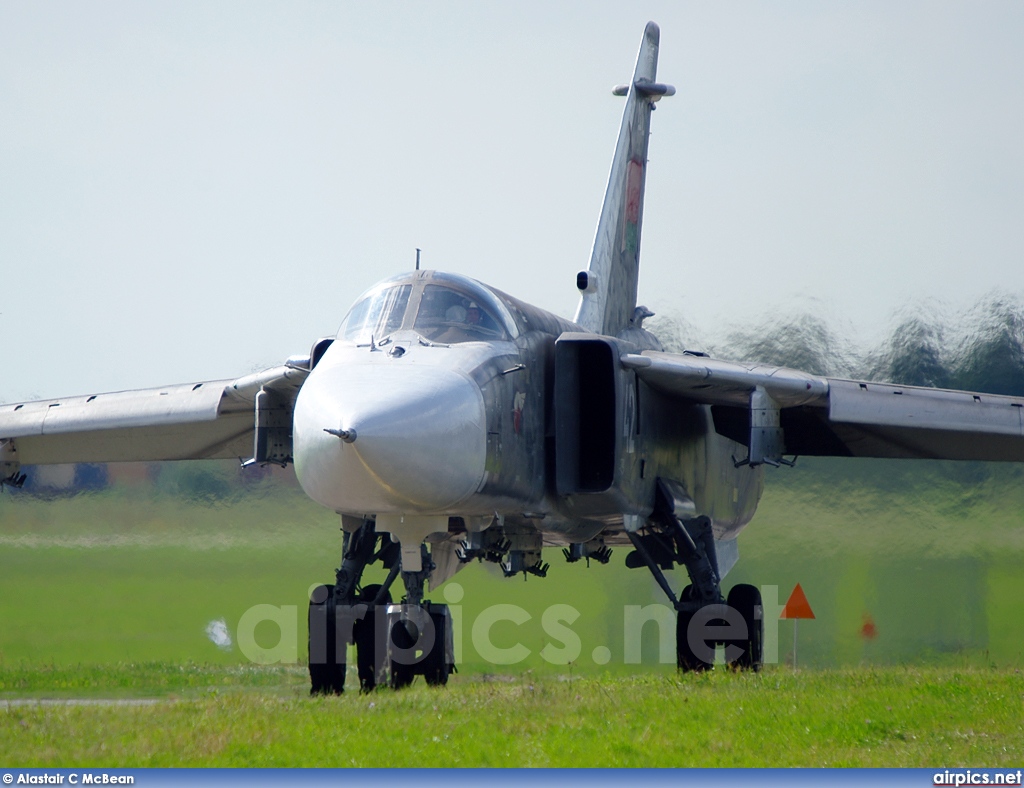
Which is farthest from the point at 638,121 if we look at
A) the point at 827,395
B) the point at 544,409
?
the point at 544,409

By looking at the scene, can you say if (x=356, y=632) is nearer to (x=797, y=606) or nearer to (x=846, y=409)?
(x=846, y=409)

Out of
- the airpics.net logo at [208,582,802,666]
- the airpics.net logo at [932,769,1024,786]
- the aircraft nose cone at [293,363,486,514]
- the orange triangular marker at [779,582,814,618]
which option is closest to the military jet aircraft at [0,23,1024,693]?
the aircraft nose cone at [293,363,486,514]

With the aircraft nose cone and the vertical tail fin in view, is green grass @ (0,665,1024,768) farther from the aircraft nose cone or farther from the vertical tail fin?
the vertical tail fin

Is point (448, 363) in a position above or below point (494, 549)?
above

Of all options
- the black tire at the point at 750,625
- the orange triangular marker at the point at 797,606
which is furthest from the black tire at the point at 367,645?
the orange triangular marker at the point at 797,606

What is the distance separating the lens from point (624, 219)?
14703 millimetres

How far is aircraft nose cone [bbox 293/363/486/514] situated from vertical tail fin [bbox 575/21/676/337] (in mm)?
4657

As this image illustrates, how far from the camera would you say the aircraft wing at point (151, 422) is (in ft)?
36.1

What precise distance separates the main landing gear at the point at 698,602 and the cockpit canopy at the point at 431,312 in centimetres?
272

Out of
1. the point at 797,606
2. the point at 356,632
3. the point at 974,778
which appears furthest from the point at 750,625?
the point at 974,778

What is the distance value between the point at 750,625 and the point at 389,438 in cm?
590

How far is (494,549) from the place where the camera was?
10.5 metres

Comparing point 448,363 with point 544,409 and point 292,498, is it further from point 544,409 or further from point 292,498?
point 292,498

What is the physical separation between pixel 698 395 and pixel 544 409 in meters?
2.15
